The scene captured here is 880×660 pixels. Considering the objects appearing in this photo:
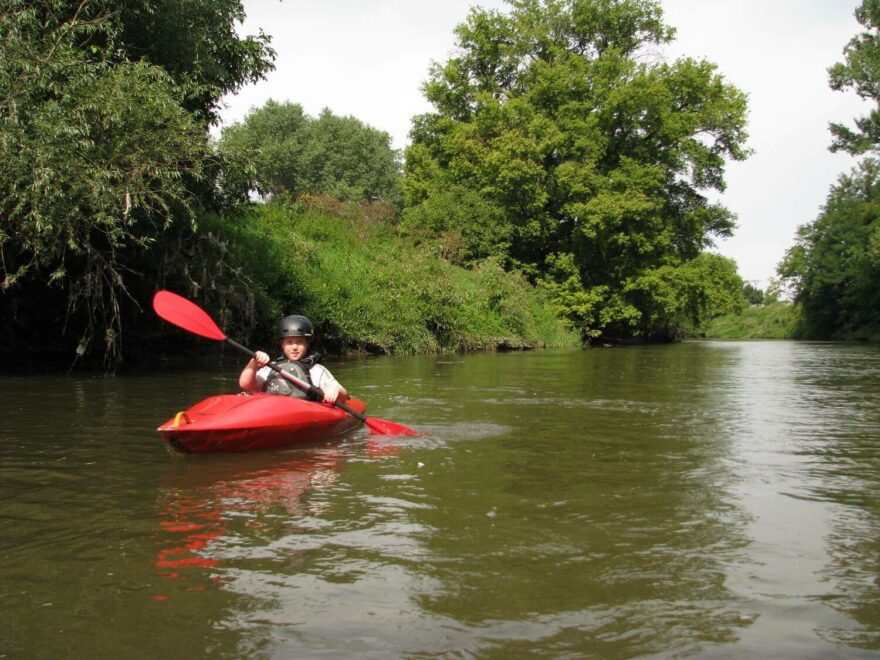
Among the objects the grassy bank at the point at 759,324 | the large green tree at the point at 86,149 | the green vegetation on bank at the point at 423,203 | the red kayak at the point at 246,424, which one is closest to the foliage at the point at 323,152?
the green vegetation on bank at the point at 423,203

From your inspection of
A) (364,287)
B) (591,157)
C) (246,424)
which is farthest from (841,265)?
(246,424)

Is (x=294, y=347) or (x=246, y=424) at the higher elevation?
(x=294, y=347)

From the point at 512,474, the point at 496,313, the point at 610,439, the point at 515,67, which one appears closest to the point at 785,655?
the point at 512,474

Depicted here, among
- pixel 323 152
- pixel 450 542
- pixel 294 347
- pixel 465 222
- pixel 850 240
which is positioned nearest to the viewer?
pixel 450 542

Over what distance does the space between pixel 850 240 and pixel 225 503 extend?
128 feet

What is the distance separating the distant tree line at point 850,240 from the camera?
3178 cm

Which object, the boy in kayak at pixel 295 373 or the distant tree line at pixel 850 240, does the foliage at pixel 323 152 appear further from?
the boy in kayak at pixel 295 373

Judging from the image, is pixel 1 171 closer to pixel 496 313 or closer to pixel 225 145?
pixel 225 145

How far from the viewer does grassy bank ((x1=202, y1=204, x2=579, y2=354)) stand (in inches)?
568

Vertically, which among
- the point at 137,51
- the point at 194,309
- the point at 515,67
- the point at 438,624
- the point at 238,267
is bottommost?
the point at 438,624

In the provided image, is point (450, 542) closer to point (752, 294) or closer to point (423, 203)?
point (423, 203)

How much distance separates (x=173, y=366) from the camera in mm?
12414

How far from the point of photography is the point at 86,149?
8359 millimetres

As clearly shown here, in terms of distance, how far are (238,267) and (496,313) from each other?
9.24m
